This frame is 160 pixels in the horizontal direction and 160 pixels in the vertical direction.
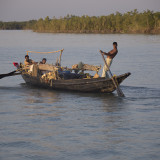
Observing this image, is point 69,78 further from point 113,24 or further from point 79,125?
point 113,24

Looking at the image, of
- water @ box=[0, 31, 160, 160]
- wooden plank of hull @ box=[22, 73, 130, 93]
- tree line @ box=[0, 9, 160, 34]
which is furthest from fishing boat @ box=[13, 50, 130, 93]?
tree line @ box=[0, 9, 160, 34]

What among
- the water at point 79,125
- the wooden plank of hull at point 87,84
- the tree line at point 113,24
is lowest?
the water at point 79,125

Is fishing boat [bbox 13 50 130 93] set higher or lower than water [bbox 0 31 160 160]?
higher

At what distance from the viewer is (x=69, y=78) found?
15.3 metres

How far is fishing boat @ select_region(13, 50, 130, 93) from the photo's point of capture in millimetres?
13805

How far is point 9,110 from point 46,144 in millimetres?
3895

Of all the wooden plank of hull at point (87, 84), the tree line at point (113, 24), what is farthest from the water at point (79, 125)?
the tree line at point (113, 24)

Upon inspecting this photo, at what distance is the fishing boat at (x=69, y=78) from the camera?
13805 millimetres

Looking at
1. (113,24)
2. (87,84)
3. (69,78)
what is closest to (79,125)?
(87,84)

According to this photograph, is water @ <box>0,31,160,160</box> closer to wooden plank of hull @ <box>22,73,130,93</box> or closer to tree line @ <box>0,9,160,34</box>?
wooden plank of hull @ <box>22,73,130,93</box>

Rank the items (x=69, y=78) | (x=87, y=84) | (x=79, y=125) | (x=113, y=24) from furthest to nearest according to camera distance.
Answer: (x=113, y=24)
(x=69, y=78)
(x=87, y=84)
(x=79, y=125)

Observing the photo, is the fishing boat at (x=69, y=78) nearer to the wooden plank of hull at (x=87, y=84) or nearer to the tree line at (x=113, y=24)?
the wooden plank of hull at (x=87, y=84)

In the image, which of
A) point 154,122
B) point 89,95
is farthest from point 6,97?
point 154,122

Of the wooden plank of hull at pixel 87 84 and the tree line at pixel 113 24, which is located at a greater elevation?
the tree line at pixel 113 24
